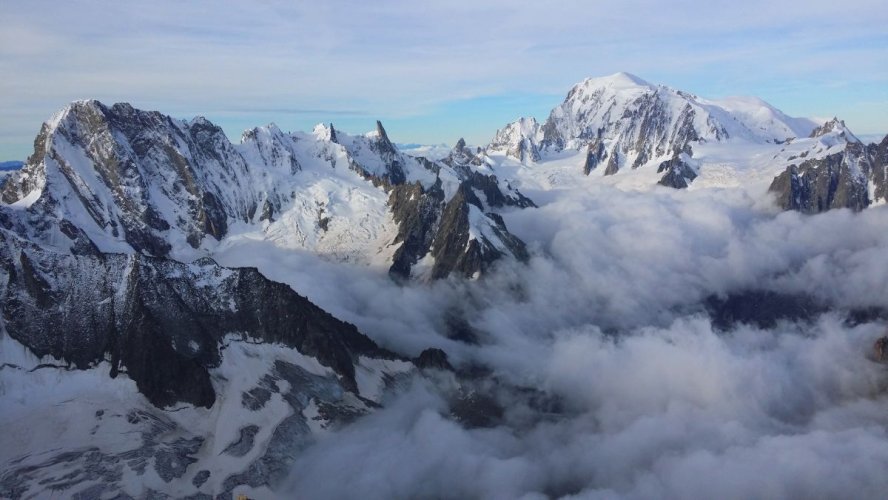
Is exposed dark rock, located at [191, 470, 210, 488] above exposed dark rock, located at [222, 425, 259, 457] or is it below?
below

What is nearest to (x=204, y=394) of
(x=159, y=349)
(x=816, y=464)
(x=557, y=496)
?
(x=159, y=349)

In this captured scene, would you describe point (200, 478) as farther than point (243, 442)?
No

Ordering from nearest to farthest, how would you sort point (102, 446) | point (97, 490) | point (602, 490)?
point (97, 490)
point (102, 446)
point (602, 490)

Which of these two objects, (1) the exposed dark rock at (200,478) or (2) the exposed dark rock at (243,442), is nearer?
(1) the exposed dark rock at (200,478)

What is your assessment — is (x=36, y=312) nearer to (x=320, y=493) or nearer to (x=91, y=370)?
(x=91, y=370)

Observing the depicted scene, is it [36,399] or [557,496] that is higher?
[36,399]

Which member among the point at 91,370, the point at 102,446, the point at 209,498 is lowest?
the point at 209,498

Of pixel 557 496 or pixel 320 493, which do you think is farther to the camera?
pixel 557 496

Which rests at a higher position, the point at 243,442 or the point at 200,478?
the point at 243,442

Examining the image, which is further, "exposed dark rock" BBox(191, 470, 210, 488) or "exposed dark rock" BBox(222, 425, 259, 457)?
"exposed dark rock" BBox(222, 425, 259, 457)

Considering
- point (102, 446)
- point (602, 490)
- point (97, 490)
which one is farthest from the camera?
point (602, 490)

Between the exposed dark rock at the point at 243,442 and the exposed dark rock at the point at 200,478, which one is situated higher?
the exposed dark rock at the point at 243,442
